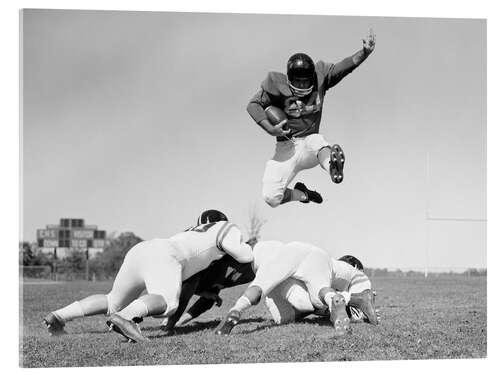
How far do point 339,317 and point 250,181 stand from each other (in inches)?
51.3

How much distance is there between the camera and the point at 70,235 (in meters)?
6.67

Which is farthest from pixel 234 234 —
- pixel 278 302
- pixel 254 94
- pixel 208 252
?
pixel 254 94

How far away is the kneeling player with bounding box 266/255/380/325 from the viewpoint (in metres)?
6.63

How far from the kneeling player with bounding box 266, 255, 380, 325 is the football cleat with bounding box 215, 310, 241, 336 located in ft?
1.30

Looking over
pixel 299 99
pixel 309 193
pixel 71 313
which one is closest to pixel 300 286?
pixel 309 193

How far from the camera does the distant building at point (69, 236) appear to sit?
21.4 ft

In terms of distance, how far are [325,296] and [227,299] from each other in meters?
1.26

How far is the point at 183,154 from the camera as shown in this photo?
6.93m

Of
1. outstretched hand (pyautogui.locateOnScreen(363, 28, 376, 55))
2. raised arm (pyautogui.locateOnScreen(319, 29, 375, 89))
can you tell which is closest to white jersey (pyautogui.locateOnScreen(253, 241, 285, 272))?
raised arm (pyautogui.locateOnScreen(319, 29, 375, 89))

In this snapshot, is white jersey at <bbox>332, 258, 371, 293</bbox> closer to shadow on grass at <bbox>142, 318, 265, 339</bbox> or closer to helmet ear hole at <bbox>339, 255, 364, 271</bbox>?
helmet ear hole at <bbox>339, 255, 364, 271</bbox>

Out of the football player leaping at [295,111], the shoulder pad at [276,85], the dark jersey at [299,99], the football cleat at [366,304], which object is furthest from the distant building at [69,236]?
the football cleat at [366,304]

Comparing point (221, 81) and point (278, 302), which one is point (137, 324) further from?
point (221, 81)

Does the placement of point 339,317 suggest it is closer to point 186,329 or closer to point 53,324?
point 186,329

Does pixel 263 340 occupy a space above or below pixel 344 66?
below
